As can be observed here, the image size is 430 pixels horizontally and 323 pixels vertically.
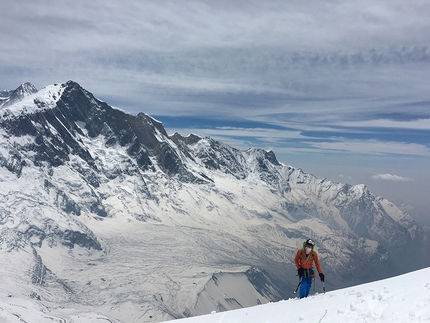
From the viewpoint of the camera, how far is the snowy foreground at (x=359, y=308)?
1817 cm

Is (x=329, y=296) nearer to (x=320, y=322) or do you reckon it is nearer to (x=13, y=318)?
(x=320, y=322)

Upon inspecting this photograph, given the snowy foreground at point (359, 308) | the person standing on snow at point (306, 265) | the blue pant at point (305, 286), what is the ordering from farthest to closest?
the blue pant at point (305, 286), the person standing on snow at point (306, 265), the snowy foreground at point (359, 308)

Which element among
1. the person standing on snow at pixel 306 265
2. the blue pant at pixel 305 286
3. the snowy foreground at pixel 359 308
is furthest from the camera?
the blue pant at pixel 305 286

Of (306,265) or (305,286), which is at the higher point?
(306,265)

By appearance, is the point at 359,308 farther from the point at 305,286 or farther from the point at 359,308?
the point at 305,286

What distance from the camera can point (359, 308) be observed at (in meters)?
19.8

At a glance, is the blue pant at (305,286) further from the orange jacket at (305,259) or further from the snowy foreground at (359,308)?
the snowy foreground at (359,308)

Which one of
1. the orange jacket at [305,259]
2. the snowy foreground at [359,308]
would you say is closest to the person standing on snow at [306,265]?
the orange jacket at [305,259]

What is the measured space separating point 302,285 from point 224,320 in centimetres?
820

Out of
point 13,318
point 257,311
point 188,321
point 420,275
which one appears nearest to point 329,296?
point 257,311

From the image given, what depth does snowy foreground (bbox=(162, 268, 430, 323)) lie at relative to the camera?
59.6 feet

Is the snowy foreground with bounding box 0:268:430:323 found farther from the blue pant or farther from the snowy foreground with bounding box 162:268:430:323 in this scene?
the blue pant

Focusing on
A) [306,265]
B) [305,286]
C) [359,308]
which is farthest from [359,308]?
[305,286]

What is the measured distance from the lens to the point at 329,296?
25000 mm
